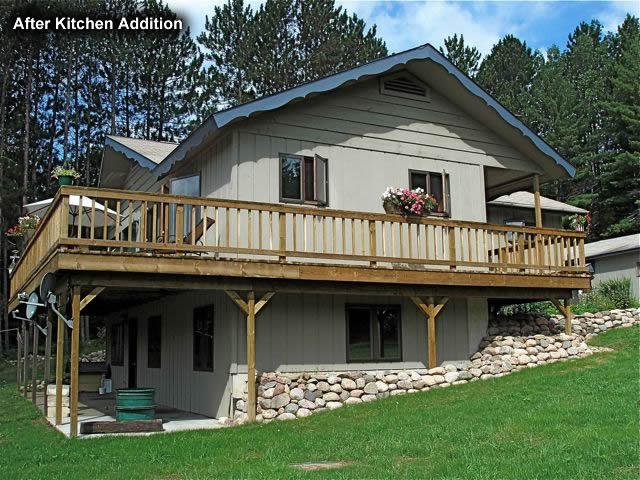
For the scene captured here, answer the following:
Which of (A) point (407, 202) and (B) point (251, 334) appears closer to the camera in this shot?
(B) point (251, 334)

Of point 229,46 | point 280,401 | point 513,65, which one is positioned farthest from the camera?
point 513,65

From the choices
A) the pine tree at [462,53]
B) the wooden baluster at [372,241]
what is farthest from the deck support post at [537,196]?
the pine tree at [462,53]

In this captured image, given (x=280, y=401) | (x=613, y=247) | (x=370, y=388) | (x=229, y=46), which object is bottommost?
(x=280, y=401)

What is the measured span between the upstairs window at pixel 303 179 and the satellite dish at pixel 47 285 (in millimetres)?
4451

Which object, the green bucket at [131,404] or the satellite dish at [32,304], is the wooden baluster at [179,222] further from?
the satellite dish at [32,304]

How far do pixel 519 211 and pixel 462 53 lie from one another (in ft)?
67.6

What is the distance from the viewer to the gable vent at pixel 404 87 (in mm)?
15836

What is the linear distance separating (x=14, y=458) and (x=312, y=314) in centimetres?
608

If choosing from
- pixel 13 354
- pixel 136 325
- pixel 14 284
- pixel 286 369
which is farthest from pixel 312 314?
pixel 13 354

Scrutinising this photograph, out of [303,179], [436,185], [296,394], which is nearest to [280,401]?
[296,394]

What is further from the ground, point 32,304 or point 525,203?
point 525,203

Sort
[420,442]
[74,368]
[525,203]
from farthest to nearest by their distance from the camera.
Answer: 1. [525,203]
2. [74,368]
3. [420,442]

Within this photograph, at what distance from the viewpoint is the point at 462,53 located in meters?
44.2

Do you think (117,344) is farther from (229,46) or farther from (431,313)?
(229,46)
